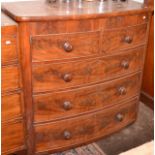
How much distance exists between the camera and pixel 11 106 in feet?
4.94

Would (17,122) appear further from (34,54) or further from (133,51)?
(133,51)

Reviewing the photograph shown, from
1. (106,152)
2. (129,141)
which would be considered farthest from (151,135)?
(106,152)

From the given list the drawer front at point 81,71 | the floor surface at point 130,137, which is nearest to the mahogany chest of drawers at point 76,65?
the drawer front at point 81,71

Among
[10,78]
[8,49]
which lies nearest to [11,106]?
[10,78]

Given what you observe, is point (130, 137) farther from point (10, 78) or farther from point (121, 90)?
point (10, 78)

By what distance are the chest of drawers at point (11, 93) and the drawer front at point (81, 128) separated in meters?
0.14

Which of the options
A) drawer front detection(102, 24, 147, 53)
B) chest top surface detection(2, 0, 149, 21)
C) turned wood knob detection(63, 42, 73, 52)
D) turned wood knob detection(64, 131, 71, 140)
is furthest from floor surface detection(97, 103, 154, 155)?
chest top surface detection(2, 0, 149, 21)

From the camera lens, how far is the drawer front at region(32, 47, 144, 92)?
1517 mm

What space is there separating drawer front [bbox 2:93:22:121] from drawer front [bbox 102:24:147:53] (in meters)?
0.62

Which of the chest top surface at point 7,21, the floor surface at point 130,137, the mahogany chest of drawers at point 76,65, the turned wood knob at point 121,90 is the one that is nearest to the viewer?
the chest top surface at point 7,21

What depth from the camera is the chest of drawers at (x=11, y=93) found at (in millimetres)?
1349

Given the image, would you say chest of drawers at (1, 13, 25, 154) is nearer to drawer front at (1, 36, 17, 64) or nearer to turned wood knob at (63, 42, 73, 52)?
drawer front at (1, 36, 17, 64)

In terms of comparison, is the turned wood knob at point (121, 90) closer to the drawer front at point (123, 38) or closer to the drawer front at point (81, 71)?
the drawer front at point (81, 71)

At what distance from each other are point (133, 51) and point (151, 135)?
0.79 metres
